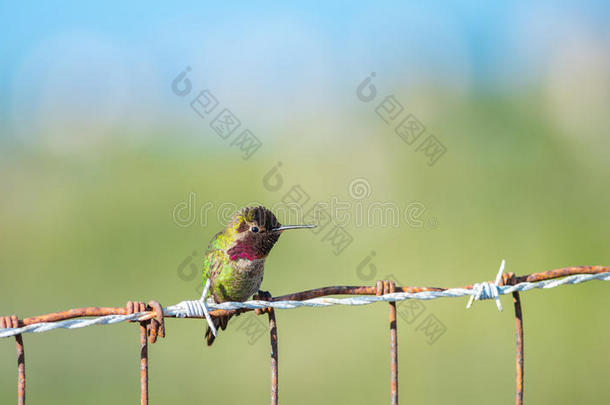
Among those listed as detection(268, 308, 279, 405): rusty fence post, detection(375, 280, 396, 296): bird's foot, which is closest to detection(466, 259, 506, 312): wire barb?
detection(375, 280, 396, 296): bird's foot

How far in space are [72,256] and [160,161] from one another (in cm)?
547

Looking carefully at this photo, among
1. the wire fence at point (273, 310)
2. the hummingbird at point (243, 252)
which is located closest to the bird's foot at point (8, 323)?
the wire fence at point (273, 310)

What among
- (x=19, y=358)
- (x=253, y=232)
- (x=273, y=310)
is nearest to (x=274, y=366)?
(x=273, y=310)

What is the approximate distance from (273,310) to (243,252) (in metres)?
1.79

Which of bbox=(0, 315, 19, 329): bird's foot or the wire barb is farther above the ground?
the wire barb

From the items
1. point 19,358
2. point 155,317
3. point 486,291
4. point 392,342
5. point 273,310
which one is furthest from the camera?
point 486,291

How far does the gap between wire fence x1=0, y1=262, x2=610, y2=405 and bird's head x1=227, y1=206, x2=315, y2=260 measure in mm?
1448

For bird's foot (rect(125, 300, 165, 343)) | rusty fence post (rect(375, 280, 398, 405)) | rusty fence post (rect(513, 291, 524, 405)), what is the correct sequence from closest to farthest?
bird's foot (rect(125, 300, 165, 343)) < rusty fence post (rect(375, 280, 398, 405)) < rusty fence post (rect(513, 291, 524, 405))

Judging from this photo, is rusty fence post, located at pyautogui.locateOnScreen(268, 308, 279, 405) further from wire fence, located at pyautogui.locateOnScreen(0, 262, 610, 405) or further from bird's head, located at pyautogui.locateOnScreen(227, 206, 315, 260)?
bird's head, located at pyautogui.locateOnScreen(227, 206, 315, 260)

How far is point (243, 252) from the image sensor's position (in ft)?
15.8

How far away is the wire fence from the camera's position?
2.68 m

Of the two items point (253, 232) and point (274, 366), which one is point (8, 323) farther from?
point (253, 232)

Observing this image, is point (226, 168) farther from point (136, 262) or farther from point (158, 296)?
point (158, 296)

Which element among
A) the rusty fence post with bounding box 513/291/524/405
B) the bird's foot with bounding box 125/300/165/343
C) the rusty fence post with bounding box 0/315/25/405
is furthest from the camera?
the rusty fence post with bounding box 513/291/524/405
